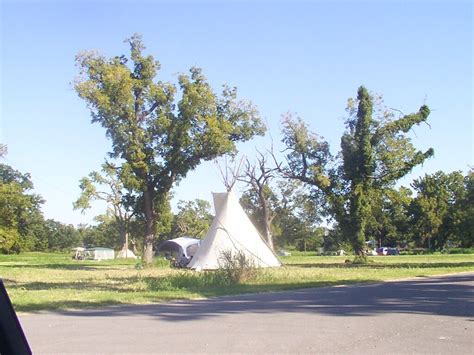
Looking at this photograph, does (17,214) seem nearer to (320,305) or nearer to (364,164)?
(364,164)

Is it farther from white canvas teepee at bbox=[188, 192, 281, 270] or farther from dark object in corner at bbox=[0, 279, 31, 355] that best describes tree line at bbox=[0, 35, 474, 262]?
dark object in corner at bbox=[0, 279, 31, 355]

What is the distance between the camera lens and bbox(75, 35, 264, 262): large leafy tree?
39531 millimetres

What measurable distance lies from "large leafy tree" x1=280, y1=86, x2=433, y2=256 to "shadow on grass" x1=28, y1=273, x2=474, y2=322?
81.1 ft

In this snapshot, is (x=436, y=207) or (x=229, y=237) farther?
(x=436, y=207)

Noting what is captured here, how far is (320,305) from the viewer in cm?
1347

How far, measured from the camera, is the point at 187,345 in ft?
27.2

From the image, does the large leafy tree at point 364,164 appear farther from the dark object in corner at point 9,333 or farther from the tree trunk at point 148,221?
the dark object in corner at point 9,333

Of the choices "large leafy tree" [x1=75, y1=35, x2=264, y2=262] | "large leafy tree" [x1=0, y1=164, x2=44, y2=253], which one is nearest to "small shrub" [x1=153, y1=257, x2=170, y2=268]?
"large leafy tree" [x1=75, y1=35, x2=264, y2=262]

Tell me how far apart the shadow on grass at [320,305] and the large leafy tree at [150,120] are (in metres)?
24.5

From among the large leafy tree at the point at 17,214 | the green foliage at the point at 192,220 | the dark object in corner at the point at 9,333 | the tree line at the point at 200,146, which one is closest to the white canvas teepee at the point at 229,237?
the tree line at the point at 200,146

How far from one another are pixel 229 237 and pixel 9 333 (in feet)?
97.9

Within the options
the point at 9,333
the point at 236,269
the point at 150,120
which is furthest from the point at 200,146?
the point at 9,333

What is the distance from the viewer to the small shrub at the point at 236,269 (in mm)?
20734

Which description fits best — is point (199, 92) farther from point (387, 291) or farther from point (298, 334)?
point (298, 334)
